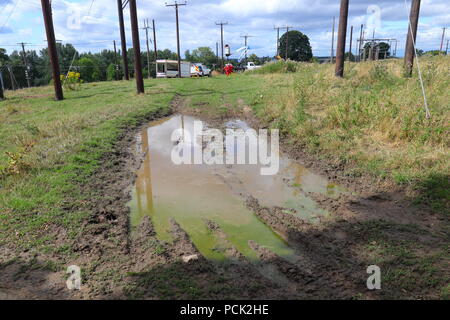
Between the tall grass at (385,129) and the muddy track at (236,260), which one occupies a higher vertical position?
the tall grass at (385,129)

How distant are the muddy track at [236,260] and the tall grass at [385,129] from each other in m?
0.77

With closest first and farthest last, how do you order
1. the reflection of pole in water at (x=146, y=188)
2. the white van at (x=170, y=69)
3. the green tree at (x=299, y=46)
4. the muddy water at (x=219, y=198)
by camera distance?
the muddy water at (x=219, y=198) → the reflection of pole in water at (x=146, y=188) → the white van at (x=170, y=69) → the green tree at (x=299, y=46)

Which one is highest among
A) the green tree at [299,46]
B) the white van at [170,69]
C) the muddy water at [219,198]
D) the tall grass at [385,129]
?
the green tree at [299,46]

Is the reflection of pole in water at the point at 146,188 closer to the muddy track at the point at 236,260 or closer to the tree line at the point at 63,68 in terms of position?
the muddy track at the point at 236,260

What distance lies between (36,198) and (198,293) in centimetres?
313

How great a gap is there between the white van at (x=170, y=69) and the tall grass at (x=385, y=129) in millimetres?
35959

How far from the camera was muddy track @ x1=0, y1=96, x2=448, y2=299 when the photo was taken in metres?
2.93

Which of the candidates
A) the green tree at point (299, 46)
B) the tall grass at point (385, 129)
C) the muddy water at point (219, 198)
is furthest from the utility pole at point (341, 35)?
the green tree at point (299, 46)

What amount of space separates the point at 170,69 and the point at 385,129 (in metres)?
44.3

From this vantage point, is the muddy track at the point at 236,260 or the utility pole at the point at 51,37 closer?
the muddy track at the point at 236,260

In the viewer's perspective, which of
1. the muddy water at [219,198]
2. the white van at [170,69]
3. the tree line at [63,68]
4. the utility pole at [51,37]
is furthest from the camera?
the tree line at [63,68]

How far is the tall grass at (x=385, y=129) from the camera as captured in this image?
5.31m

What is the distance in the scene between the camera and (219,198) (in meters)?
5.18

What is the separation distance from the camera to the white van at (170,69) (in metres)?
44.8
